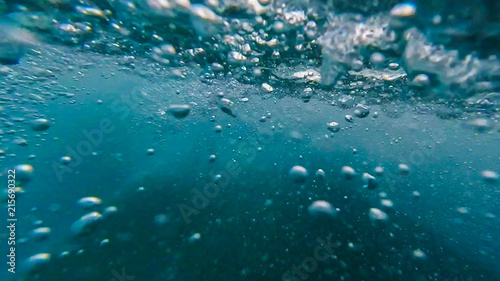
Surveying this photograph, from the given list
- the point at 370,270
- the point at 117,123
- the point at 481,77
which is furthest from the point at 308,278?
the point at 117,123

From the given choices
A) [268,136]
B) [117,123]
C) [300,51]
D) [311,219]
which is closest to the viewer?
[300,51]

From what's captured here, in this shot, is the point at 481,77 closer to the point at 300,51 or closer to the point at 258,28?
the point at 300,51
